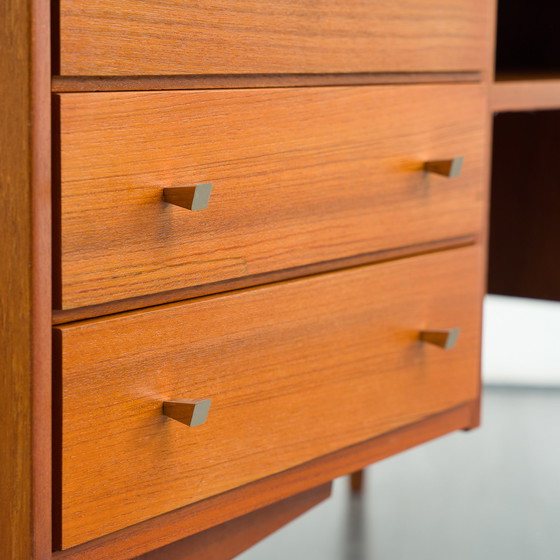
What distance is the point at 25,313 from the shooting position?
2.06 ft

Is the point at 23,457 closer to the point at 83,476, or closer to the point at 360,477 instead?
the point at 83,476

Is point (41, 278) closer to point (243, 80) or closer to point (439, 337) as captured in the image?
point (243, 80)

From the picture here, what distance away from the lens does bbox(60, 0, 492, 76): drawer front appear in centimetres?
63

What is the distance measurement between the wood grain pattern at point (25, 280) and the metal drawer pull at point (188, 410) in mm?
96

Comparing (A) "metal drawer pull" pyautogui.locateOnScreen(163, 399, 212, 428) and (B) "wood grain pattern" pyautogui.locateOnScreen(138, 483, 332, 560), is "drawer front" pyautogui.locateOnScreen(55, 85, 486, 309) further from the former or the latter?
(B) "wood grain pattern" pyautogui.locateOnScreen(138, 483, 332, 560)

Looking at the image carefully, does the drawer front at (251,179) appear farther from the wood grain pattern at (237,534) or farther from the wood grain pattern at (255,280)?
the wood grain pattern at (237,534)

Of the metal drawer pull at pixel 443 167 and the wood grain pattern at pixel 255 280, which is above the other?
the metal drawer pull at pixel 443 167

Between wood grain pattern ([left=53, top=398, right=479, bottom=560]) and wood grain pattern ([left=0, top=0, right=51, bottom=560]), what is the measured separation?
0.15 ft

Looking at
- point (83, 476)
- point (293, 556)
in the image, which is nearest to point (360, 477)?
point (293, 556)


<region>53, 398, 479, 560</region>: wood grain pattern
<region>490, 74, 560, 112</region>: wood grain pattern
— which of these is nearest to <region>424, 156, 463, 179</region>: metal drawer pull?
<region>490, 74, 560, 112</region>: wood grain pattern

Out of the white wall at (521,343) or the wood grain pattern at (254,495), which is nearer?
the wood grain pattern at (254,495)

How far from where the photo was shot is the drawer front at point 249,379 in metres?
0.66

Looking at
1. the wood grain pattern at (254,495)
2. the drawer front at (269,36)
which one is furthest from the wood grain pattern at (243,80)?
the wood grain pattern at (254,495)

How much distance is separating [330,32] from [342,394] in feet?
0.94
